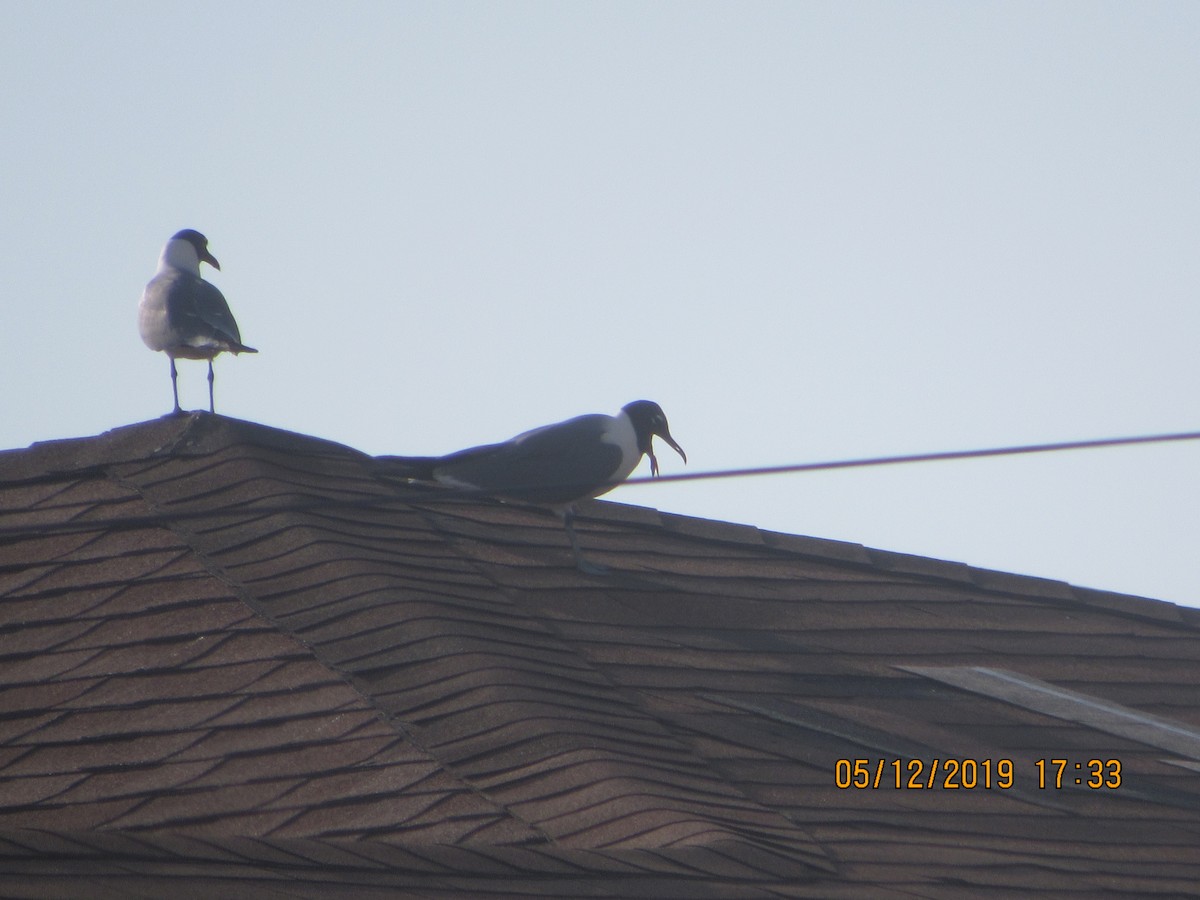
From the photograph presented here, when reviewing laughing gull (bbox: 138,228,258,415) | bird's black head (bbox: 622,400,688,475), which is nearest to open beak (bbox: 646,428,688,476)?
bird's black head (bbox: 622,400,688,475)

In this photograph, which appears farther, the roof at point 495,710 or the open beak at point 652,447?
the open beak at point 652,447

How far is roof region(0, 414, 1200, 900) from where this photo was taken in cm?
488

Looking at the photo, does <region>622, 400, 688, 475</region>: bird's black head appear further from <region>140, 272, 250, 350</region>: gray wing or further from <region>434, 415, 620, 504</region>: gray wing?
<region>140, 272, 250, 350</region>: gray wing

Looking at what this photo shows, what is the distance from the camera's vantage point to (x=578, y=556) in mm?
7777

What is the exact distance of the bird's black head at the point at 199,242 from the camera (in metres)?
10.8

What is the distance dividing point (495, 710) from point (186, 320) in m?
4.84

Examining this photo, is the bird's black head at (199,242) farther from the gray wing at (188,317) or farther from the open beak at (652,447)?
the open beak at (652,447)

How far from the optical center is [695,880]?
4.64 m

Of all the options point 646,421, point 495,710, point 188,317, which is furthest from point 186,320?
point 495,710
